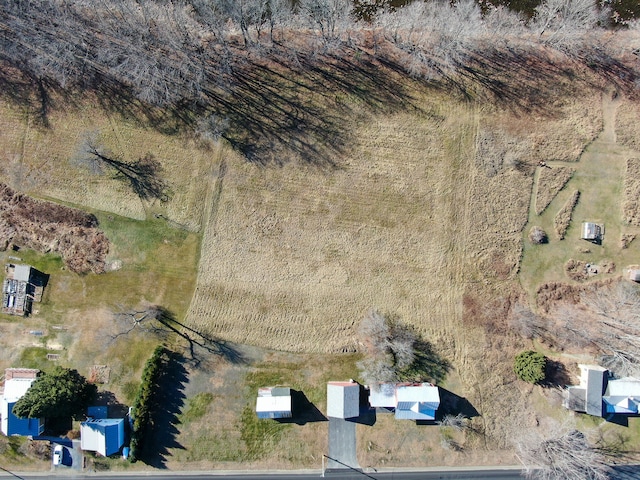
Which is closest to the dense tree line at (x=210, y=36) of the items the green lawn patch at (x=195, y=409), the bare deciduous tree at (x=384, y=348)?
the bare deciduous tree at (x=384, y=348)

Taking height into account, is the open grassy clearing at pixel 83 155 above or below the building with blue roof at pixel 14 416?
above

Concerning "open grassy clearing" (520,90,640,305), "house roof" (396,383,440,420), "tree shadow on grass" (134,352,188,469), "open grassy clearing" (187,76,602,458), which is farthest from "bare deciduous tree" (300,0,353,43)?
"tree shadow on grass" (134,352,188,469)

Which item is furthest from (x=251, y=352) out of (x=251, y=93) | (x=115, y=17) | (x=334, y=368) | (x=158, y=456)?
(x=115, y=17)

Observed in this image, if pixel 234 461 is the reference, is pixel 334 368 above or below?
above

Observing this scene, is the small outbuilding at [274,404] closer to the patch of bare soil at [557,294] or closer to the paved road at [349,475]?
the paved road at [349,475]

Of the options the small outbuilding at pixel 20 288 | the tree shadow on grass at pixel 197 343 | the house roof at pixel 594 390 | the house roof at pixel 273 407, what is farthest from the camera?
the tree shadow on grass at pixel 197 343

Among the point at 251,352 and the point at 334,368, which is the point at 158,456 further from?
the point at 334,368

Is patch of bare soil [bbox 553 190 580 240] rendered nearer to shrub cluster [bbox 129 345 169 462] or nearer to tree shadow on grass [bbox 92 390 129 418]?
shrub cluster [bbox 129 345 169 462]
